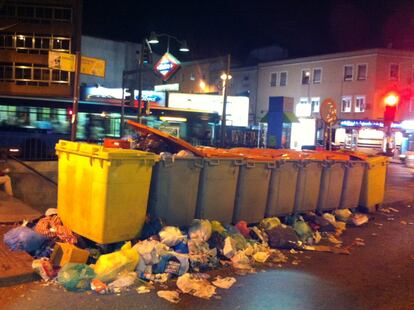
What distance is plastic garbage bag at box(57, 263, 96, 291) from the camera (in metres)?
5.09

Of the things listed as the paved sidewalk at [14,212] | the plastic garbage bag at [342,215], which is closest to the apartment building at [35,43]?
the paved sidewalk at [14,212]

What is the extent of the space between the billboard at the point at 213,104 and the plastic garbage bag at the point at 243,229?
2614 cm

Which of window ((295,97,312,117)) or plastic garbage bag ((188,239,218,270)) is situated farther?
window ((295,97,312,117))

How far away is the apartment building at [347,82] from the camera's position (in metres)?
37.9

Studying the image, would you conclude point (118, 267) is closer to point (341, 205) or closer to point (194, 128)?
point (341, 205)

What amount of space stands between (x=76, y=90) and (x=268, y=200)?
5456mm

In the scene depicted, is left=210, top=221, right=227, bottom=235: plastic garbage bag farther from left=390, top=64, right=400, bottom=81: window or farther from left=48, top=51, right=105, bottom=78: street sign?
left=390, top=64, right=400, bottom=81: window

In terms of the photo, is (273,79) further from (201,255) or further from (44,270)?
(44,270)

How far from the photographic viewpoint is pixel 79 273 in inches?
205

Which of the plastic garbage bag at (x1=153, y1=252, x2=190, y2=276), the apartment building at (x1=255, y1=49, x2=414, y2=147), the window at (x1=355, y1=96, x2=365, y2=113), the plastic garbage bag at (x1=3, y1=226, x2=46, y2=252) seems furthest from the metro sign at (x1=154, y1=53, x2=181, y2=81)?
the plastic garbage bag at (x1=153, y1=252, x2=190, y2=276)

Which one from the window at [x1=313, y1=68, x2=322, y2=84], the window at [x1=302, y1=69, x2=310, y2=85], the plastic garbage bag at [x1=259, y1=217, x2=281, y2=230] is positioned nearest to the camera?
the plastic garbage bag at [x1=259, y1=217, x2=281, y2=230]

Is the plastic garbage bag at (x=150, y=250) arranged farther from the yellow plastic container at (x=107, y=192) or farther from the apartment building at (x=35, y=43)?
the apartment building at (x=35, y=43)

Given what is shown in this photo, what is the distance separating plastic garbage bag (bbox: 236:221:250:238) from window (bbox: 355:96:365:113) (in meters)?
34.0

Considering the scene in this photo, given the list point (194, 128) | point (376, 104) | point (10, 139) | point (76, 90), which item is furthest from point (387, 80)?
point (76, 90)
